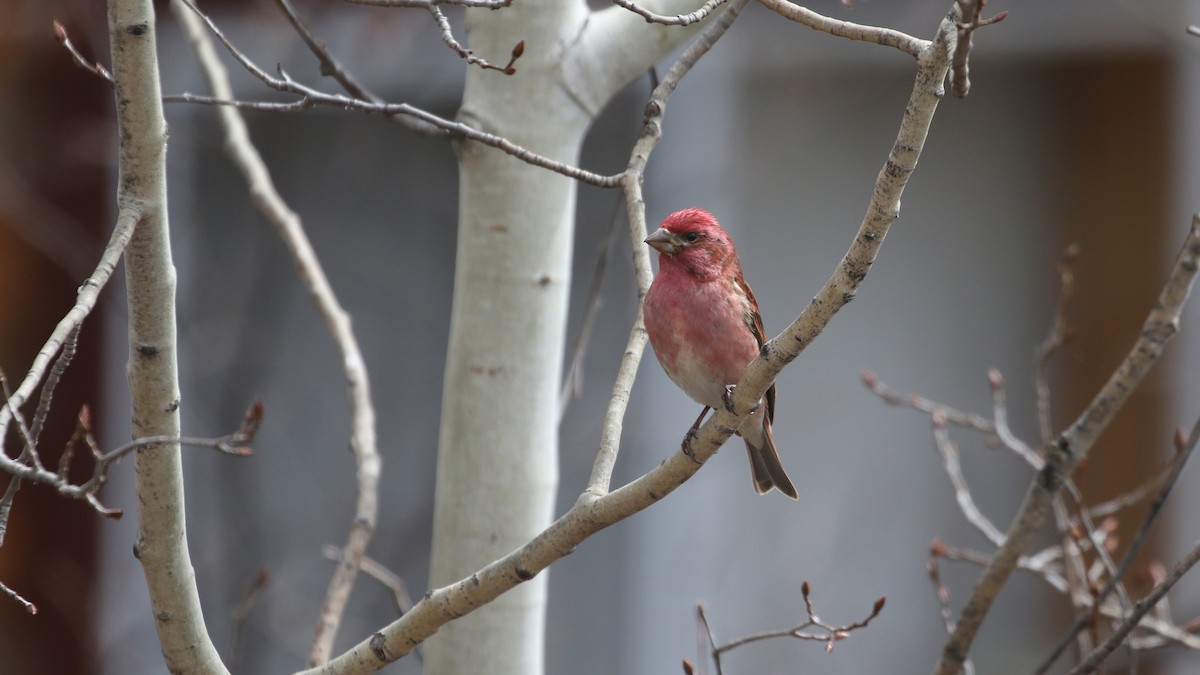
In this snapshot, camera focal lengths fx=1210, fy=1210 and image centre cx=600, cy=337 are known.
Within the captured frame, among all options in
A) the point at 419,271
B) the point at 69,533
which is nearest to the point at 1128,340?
the point at 419,271

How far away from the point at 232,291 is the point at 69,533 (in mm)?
1695

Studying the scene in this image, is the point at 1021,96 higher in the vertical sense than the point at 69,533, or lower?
higher

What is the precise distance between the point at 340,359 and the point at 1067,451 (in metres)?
2.18

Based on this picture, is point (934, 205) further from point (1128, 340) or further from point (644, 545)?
point (644, 545)

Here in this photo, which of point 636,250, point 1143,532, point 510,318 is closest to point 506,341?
point 510,318

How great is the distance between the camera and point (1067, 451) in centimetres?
317

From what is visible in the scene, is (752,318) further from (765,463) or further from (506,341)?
(506,341)

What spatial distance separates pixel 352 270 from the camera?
740cm

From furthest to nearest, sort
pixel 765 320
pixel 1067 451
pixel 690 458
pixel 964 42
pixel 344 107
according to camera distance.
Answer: pixel 765 320, pixel 1067 451, pixel 344 107, pixel 690 458, pixel 964 42

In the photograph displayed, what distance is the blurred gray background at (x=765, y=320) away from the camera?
710 centimetres

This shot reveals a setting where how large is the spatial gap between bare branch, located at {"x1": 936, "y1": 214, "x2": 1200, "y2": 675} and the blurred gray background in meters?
3.82

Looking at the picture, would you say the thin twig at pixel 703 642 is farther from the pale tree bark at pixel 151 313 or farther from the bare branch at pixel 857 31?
the bare branch at pixel 857 31

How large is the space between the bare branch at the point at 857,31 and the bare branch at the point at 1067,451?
3.91 ft

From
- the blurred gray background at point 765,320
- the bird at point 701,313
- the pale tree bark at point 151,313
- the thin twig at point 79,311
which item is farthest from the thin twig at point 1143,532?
the blurred gray background at point 765,320
